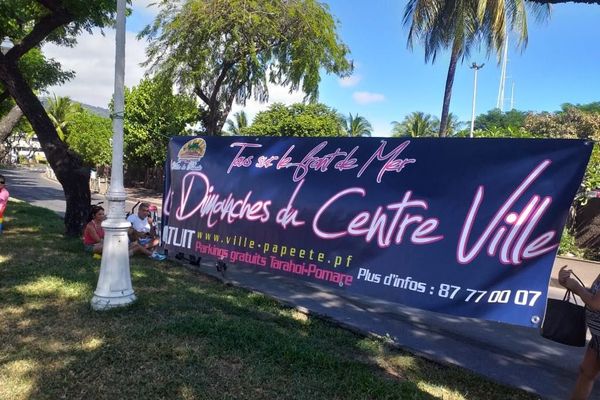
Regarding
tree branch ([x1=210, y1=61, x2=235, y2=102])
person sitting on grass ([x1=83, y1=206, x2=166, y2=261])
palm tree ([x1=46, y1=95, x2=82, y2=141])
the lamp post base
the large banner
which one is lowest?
the lamp post base

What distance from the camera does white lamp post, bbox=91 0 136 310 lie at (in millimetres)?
5031

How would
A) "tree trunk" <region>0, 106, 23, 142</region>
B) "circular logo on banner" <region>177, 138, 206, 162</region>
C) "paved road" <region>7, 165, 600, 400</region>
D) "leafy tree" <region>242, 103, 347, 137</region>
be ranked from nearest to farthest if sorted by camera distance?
"paved road" <region>7, 165, 600, 400</region>, "circular logo on banner" <region>177, 138, 206, 162</region>, "tree trunk" <region>0, 106, 23, 142</region>, "leafy tree" <region>242, 103, 347, 137</region>

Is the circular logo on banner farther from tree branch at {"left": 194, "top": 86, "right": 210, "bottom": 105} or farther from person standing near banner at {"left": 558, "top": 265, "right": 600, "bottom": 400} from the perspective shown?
tree branch at {"left": 194, "top": 86, "right": 210, "bottom": 105}

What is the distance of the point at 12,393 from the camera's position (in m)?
3.14

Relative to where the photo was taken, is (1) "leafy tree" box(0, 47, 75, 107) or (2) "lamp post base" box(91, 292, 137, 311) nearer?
(2) "lamp post base" box(91, 292, 137, 311)

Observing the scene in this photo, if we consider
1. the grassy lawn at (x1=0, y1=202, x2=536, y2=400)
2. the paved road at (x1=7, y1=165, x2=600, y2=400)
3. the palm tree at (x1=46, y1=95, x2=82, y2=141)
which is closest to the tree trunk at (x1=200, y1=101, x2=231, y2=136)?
the paved road at (x1=7, y1=165, x2=600, y2=400)

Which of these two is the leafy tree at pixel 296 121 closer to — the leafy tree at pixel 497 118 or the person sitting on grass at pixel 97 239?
the person sitting on grass at pixel 97 239

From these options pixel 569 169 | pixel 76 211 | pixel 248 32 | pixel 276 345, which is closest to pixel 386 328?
pixel 276 345

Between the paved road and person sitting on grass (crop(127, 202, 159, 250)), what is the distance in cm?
145

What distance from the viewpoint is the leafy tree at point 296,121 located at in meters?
32.3

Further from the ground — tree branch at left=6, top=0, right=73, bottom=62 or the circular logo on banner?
tree branch at left=6, top=0, right=73, bottom=62

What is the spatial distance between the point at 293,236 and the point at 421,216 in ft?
4.27

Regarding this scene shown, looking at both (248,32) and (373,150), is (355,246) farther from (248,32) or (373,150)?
(248,32)

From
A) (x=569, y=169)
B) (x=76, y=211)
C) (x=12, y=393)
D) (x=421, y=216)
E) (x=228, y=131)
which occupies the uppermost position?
(x=228, y=131)
